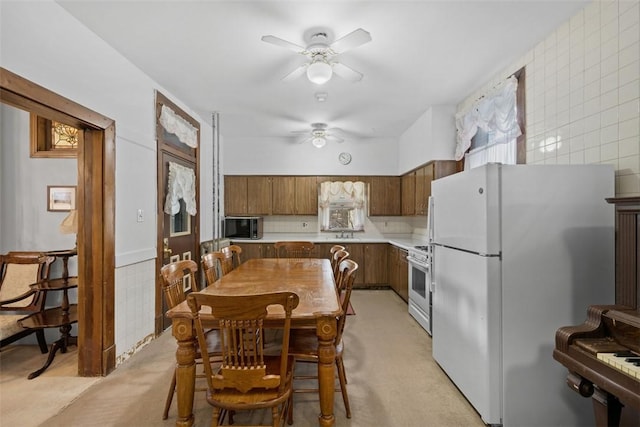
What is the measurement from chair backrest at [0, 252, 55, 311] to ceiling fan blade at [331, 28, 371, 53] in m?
3.16

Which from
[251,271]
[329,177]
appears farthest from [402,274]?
[251,271]

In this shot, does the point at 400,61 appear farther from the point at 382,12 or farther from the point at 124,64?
the point at 124,64

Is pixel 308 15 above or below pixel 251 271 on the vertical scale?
above

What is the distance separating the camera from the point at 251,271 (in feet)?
9.49

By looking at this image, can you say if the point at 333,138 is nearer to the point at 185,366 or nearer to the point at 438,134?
the point at 438,134

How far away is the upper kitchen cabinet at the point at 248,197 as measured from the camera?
5730 millimetres

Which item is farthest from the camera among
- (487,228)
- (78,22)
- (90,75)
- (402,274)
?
(402,274)

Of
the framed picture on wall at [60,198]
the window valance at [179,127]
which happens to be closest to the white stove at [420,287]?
the window valance at [179,127]

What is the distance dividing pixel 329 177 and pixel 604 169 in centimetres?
423

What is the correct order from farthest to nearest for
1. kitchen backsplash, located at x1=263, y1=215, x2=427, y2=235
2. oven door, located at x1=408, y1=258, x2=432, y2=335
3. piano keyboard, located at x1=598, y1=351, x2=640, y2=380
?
1. kitchen backsplash, located at x1=263, y1=215, x2=427, y2=235
2. oven door, located at x1=408, y1=258, x2=432, y2=335
3. piano keyboard, located at x1=598, y1=351, x2=640, y2=380

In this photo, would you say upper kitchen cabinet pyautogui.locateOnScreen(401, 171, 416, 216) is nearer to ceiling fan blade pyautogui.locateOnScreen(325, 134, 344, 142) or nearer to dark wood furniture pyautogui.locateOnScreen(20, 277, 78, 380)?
ceiling fan blade pyautogui.locateOnScreen(325, 134, 344, 142)

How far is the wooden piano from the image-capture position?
1.29 meters

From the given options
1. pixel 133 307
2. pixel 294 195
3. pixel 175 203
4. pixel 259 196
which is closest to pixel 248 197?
pixel 259 196

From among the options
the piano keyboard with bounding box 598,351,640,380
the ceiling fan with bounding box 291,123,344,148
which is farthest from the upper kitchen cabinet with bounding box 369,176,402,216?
the piano keyboard with bounding box 598,351,640,380
